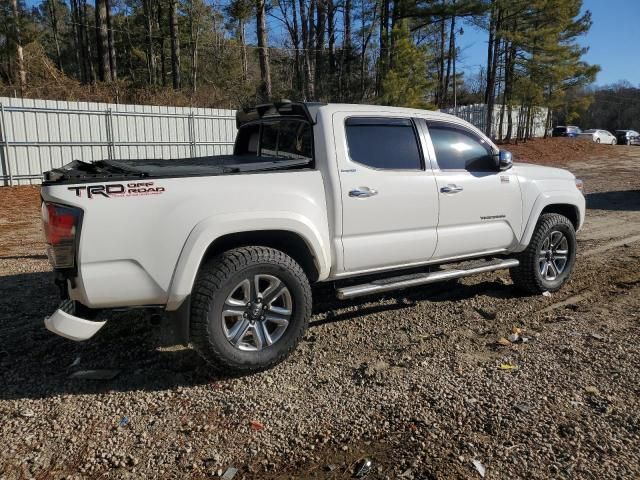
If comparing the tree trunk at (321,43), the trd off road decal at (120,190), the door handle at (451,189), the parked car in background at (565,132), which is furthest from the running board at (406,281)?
the parked car in background at (565,132)

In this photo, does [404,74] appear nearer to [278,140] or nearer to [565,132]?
[278,140]

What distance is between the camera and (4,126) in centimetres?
1519

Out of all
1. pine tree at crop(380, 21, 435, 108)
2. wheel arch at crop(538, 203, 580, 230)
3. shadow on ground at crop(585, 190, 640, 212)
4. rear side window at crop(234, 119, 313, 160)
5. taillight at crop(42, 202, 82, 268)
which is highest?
pine tree at crop(380, 21, 435, 108)

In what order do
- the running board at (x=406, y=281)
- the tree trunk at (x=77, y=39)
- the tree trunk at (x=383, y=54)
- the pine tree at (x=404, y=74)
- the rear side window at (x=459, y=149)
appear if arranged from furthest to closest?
the tree trunk at (x=77, y=39) → the tree trunk at (x=383, y=54) → the pine tree at (x=404, y=74) → the rear side window at (x=459, y=149) → the running board at (x=406, y=281)

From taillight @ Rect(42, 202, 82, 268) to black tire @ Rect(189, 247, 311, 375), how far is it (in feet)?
2.67

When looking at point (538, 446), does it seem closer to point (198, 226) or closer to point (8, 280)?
point (198, 226)

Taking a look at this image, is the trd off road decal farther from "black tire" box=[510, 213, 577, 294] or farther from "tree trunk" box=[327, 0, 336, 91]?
"tree trunk" box=[327, 0, 336, 91]

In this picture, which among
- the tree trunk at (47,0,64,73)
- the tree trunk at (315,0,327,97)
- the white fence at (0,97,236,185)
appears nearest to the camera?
the white fence at (0,97,236,185)

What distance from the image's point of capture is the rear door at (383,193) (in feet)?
14.1

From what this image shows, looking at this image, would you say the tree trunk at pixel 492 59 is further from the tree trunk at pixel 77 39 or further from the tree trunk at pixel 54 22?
the tree trunk at pixel 54 22

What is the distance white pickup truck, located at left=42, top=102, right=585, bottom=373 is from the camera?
3393 millimetres

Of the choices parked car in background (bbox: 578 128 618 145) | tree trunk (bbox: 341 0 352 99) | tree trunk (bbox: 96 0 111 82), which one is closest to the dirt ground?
tree trunk (bbox: 96 0 111 82)

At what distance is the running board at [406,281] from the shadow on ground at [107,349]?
2.10ft

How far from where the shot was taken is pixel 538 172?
571 cm
